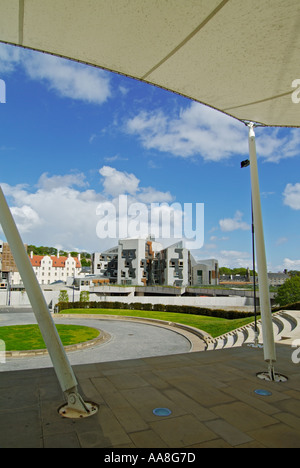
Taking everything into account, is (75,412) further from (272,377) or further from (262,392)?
(272,377)

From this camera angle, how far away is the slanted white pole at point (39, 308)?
4207 mm

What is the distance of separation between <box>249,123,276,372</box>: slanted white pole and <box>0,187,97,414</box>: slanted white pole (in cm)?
374

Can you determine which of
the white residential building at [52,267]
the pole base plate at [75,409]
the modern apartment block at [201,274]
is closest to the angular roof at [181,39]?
the pole base plate at [75,409]

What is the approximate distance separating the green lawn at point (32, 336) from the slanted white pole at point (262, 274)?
13589 mm

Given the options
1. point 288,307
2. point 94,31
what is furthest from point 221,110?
A: point 288,307

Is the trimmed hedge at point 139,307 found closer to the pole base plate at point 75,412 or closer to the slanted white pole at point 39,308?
the pole base plate at point 75,412

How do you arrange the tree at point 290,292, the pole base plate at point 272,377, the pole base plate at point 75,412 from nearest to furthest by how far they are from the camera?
the pole base plate at point 75,412, the pole base plate at point 272,377, the tree at point 290,292

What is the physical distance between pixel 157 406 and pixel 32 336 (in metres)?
17.3

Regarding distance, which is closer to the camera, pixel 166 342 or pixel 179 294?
pixel 166 342

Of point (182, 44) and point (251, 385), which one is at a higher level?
point (182, 44)

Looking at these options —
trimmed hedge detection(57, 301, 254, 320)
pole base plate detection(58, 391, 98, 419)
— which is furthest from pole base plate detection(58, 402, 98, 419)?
trimmed hedge detection(57, 301, 254, 320)

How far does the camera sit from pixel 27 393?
4.99m
